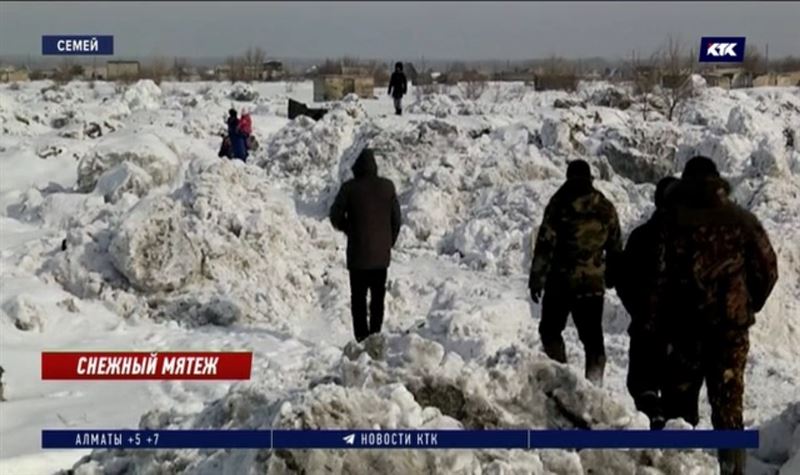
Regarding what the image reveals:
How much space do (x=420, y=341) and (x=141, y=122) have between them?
11.8m

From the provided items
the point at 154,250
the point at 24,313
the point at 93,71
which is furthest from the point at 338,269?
the point at 93,71

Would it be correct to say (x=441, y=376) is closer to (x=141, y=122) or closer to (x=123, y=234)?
(x=123, y=234)

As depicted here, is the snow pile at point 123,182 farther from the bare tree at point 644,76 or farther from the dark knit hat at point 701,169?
the dark knit hat at point 701,169

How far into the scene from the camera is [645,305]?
355 centimetres

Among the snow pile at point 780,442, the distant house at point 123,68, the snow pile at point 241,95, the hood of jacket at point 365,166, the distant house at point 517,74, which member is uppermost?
the distant house at point 517,74

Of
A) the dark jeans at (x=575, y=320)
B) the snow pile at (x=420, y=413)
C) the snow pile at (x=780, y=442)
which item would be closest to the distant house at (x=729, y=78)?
the dark jeans at (x=575, y=320)

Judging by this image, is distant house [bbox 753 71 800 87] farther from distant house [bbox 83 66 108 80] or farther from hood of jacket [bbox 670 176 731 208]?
distant house [bbox 83 66 108 80]

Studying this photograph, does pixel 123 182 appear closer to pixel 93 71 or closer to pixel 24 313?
pixel 24 313

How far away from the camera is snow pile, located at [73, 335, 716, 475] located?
3416 mm

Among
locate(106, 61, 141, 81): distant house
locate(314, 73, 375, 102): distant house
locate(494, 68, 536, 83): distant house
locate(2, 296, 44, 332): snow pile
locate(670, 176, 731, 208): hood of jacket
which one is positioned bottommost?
locate(2, 296, 44, 332): snow pile

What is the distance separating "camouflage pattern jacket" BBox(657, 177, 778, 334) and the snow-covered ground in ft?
1.81
